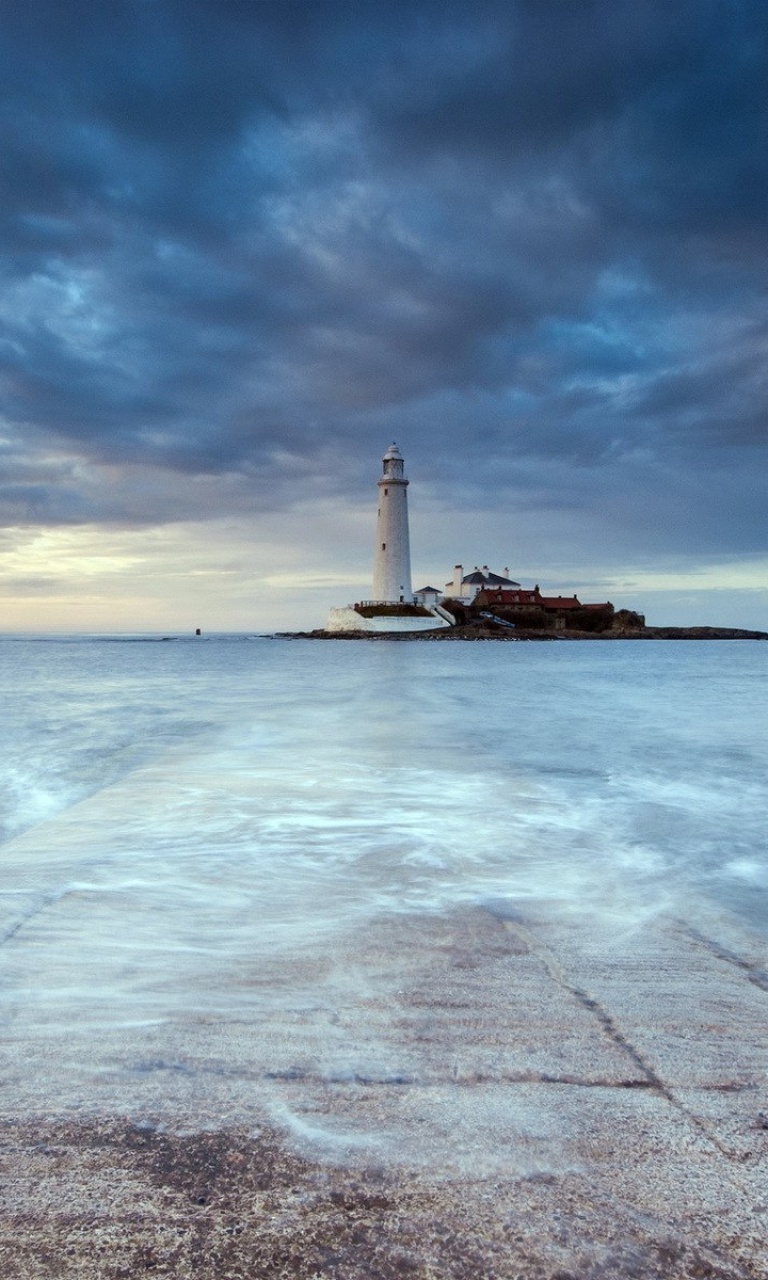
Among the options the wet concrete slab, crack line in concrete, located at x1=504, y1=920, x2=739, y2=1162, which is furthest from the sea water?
crack line in concrete, located at x1=504, y1=920, x2=739, y2=1162

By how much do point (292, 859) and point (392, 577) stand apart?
58652 millimetres

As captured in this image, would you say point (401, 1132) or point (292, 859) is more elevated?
point (401, 1132)

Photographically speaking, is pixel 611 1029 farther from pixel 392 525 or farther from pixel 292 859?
pixel 392 525

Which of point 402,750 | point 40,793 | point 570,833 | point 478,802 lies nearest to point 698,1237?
point 570,833

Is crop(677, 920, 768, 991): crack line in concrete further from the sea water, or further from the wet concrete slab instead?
the sea water

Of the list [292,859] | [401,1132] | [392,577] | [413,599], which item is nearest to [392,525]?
[392,577]

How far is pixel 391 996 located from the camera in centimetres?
247

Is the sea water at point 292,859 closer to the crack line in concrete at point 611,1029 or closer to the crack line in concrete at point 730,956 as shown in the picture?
A: the crack line in concrete at point 730,956

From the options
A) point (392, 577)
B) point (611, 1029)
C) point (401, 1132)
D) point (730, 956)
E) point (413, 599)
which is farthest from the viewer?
point (413, 599)

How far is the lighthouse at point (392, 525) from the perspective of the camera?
59844mm

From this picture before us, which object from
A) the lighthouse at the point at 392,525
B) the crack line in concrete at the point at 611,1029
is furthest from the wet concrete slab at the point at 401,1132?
the lighthouse at the point at 392,525

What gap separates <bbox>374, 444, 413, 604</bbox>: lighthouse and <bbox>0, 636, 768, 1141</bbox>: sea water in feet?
156

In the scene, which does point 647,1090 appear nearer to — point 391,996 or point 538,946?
point 391,996

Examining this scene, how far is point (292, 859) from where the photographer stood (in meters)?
4.50
